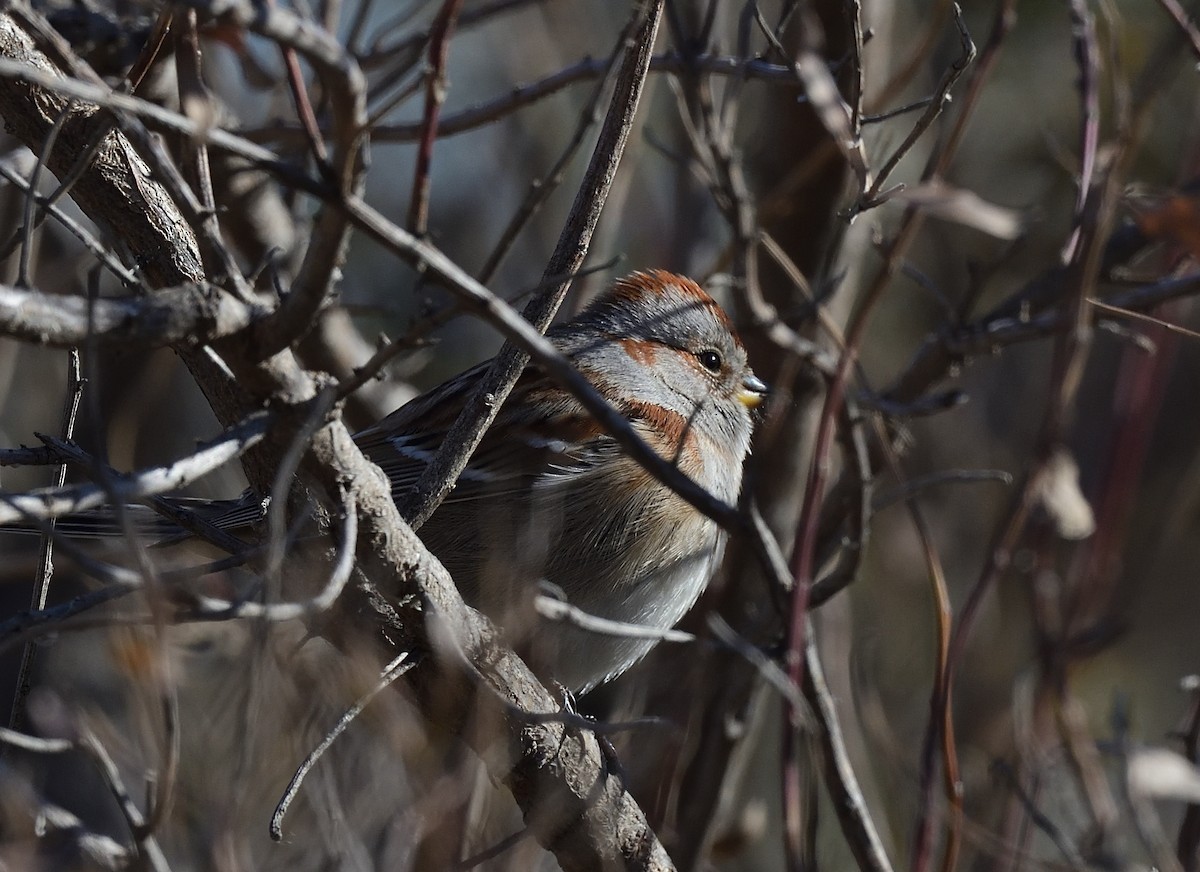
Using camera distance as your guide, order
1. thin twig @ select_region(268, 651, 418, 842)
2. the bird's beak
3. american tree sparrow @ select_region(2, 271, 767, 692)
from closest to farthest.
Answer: thin twig @ select_region(268, 651, 418, 842) < american tree sparrow @ select_region(2, 271, 767, 692) < the bird's beak

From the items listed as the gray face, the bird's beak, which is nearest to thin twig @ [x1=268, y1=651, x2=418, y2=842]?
the gray face

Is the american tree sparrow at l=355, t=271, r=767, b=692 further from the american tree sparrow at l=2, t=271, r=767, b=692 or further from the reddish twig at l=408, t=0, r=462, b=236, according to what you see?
the reddish twig at l=408, t=0, r=462, b=236

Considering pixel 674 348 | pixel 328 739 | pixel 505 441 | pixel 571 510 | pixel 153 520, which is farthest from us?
pixel 674 348

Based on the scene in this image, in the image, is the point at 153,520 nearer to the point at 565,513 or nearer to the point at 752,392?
the point at 565,513

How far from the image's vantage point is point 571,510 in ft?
11.3

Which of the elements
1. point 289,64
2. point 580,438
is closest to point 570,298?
point 580,438

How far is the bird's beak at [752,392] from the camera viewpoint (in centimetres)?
418

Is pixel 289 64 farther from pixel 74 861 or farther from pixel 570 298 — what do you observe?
pixel 570 298

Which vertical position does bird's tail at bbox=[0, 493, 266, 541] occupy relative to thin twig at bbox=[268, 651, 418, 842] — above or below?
below

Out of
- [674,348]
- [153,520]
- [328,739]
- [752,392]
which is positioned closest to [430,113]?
[328,739]

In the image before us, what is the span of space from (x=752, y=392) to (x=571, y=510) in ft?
3.29

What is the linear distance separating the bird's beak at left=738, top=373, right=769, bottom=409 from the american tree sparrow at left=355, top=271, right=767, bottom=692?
0.25 meters

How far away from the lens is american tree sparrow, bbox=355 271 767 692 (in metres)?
3.30

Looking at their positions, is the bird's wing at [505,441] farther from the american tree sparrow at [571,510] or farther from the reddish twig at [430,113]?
the reddish twig at [430,113]
